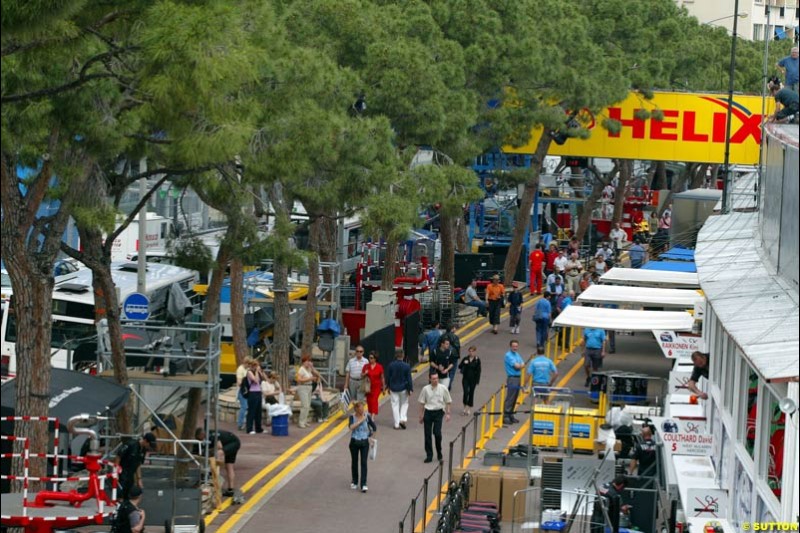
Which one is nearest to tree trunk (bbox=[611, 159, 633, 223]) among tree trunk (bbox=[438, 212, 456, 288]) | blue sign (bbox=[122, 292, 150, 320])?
tree trunk (bbox=[438, 212, 456, 288])

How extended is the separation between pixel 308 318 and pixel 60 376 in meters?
11.2

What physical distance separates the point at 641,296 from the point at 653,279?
336 centimetres

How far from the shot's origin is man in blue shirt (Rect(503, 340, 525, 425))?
29797 millimetres

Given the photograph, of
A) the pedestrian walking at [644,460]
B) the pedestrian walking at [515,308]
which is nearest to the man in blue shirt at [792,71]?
the pedestrian walking at [644,460]

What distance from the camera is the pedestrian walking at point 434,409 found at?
25969mm

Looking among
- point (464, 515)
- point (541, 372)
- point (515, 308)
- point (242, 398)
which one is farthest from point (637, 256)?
point (464, 515)

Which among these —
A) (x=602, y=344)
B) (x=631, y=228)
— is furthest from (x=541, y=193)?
(x=602, y=344)

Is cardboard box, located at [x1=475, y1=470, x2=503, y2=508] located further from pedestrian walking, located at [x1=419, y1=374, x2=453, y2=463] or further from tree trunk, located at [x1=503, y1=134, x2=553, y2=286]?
tree trunk, located at [x1=503, y1=134, x2=553, y2=286]

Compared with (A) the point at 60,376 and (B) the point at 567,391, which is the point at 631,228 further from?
(A) the point at 60,376

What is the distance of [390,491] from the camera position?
24531mm

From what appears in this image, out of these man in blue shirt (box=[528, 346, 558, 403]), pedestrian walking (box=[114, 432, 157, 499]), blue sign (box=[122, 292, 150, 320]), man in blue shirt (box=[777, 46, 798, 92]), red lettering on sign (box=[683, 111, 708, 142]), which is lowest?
pedestrian walking (box=[114, 432, 157, 499])

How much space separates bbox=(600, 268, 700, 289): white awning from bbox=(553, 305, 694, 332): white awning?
469 cm

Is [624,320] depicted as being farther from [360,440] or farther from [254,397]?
[360,440]

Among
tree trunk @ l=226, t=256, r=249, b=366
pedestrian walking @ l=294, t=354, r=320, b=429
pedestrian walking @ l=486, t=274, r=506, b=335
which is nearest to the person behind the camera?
pedestrian walking @ l=294, t=354, r=320, b=429
